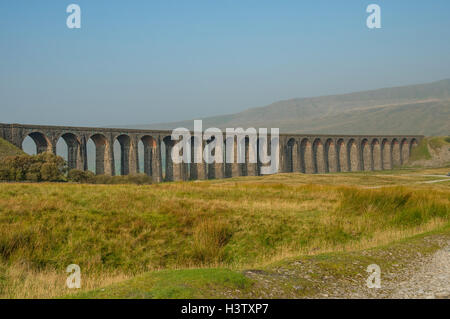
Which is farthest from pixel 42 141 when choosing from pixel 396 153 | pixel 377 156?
pixel 396 153

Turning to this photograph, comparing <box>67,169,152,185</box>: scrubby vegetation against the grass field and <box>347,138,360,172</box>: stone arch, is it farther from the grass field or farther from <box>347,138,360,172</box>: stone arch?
<box>347,138,360,172</box>: stone arch

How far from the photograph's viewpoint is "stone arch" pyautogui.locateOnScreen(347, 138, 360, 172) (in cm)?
11044

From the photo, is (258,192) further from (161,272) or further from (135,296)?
(135,296)

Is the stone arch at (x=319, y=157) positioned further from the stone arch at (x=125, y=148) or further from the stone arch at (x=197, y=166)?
the stone arch at (x=125, y=148)

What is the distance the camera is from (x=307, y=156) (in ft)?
337

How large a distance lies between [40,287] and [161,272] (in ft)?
7.85

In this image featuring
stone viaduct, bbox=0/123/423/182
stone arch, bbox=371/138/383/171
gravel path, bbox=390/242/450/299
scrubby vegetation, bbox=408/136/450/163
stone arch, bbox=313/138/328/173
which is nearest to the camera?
gravel path, bbox=390/242/450/299

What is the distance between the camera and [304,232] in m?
15.4

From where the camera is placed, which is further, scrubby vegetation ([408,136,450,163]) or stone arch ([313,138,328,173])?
scrubby vegetation ([408,136,450,163])

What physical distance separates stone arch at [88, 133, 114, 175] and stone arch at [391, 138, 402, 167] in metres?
81.3

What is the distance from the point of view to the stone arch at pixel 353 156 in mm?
110438

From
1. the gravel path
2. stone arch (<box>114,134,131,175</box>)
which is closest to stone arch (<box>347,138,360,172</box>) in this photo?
stone arch (<box>114,134,131,175</box>)

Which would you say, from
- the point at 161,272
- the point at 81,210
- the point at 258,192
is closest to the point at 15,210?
the point at 81,210

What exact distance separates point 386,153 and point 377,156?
3.14m
